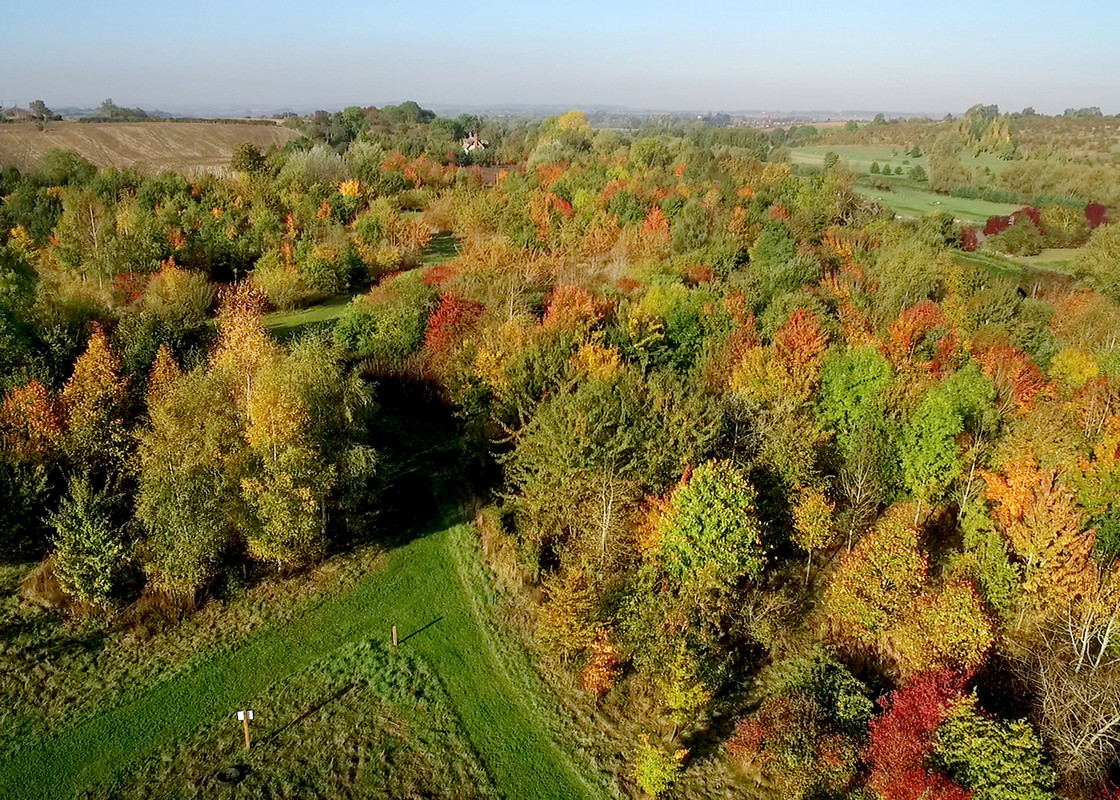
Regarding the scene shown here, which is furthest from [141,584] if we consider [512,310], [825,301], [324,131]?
[324,131]

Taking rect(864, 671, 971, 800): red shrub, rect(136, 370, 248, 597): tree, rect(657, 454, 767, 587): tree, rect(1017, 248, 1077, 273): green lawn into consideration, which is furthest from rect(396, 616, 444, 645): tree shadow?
rect(1017, 248, 1077, 273): green lawn

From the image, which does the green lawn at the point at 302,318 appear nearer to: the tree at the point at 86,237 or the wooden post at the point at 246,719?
the tree at the point at 86,237

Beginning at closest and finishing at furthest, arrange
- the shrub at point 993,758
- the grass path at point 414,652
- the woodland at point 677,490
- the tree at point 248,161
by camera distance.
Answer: the shrub at point 993,758, the grass path at point 414,652, the woodland at point 677,490, the tree at point 248,161

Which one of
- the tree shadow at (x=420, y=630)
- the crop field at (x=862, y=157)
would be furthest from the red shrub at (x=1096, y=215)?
the tree shadow at (x=420, y=630)

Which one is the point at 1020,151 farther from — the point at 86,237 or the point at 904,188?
the point at 86,237

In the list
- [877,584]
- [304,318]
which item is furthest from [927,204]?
[877,584]

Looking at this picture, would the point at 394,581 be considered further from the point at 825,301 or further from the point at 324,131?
the point at 324,131
